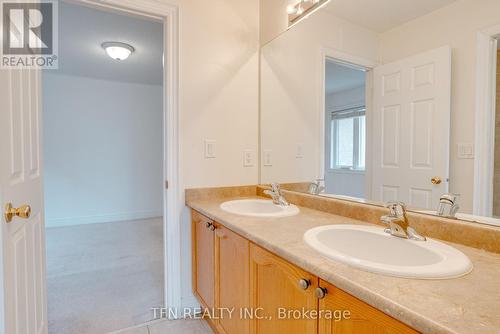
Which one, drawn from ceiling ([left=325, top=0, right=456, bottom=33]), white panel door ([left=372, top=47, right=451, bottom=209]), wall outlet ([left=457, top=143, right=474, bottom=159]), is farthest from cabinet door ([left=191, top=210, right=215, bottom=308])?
ceiling ([left=325, top=0, right=456, bottom=33])

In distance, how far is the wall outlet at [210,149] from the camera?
5.92 feet

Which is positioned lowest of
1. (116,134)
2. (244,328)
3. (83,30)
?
(244,328)

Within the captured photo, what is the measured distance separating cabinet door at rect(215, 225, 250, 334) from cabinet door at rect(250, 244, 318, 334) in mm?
55

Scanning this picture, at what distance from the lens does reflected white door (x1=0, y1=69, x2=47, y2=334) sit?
89 centimetres

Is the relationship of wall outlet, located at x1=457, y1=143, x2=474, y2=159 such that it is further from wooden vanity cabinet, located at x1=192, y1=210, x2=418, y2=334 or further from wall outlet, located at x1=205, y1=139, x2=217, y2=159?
wall outlet, located at x1=205, y1=139, x2=217, y2=159

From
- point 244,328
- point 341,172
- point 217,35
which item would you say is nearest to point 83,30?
point 217,35

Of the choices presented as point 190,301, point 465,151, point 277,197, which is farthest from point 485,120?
point 190,301

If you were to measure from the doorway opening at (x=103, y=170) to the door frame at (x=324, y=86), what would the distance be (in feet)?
4.32

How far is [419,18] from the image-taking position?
1105mm

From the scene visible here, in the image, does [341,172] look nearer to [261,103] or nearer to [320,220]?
[320,220]

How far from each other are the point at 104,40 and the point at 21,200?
7.52 feet

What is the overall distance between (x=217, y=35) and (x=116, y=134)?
316cm

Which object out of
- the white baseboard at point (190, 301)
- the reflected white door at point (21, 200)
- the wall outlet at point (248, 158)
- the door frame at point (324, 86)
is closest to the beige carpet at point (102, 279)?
the white baseboard at point (190, 301)

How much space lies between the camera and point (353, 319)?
0.65m
